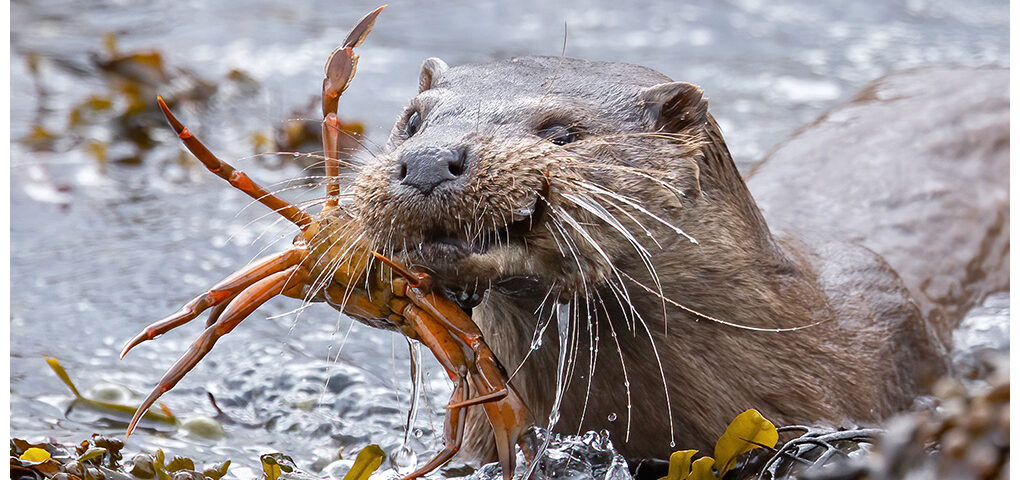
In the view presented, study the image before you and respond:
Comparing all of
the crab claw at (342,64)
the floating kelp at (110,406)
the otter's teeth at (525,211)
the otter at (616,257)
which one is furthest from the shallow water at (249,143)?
the otter's teeth at (525,211)

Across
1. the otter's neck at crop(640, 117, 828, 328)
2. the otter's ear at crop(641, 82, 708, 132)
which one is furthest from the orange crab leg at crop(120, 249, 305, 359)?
the otter's ear at crop(641, 82, 708, 132)

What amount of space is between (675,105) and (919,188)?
1871 millimetres

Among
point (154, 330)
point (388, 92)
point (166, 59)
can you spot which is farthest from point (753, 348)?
point (166, 59)

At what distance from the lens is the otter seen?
2.69 metres

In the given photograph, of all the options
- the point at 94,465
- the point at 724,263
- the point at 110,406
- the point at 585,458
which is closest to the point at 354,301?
the point at 585,458

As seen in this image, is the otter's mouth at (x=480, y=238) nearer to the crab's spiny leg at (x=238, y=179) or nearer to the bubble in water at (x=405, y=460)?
the crab's spiny leg at (x=238, y=179)

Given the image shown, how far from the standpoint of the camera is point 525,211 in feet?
8.78

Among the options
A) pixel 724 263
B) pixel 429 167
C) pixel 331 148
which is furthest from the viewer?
pixel 724 263

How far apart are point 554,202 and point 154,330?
2.79 feet

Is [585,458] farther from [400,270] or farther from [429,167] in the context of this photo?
[429,167]

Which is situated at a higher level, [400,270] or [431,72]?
[431,72]

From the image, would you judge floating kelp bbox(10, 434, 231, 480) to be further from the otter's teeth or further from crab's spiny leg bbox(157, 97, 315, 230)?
the otter's teeth

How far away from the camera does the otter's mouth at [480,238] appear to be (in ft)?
8.70

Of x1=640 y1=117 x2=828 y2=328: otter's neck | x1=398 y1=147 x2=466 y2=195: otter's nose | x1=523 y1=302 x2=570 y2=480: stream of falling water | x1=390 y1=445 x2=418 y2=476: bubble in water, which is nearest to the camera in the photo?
x1=398 y1=147 x2=466 y2=195: otter's nose
